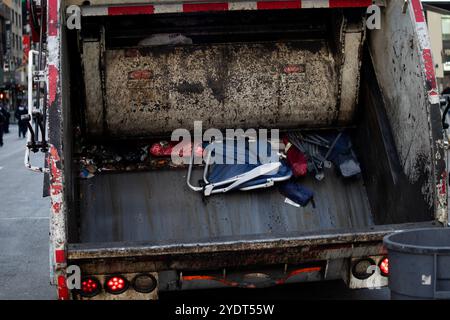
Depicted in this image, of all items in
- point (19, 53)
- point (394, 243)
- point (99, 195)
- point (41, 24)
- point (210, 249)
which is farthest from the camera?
point (19, 53)

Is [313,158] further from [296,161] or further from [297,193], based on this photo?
[297,193]

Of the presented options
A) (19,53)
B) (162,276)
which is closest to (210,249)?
(162,276)

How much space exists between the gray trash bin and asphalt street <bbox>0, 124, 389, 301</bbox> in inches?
85.1

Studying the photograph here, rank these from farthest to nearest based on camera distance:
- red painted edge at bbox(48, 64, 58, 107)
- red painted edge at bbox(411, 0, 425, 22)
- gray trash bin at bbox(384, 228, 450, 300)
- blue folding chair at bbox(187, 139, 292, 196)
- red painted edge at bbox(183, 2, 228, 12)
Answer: blue folding chair at bbox(187, 139, 292, 196) < red painted edge at bbox(183, 2, 228, 12) < red painted edge at bbox(411, 0, 425, 22) < red painted edge at bbox(48, 64, 58, 107) < gray trash bin at bbox(384, 228, 450, 300)

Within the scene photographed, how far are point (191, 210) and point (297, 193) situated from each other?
2.54 ft

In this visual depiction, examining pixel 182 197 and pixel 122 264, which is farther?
pixel 182 197

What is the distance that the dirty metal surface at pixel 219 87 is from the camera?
19.9 feet

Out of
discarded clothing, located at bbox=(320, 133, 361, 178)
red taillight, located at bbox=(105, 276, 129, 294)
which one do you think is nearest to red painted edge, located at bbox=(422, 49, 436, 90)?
discarded clothing, located at bbox=(320, 133, 361, 178)

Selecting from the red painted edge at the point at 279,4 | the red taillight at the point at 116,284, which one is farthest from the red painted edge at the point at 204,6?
the red taillight at the point at 116,284

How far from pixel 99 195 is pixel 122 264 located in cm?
132

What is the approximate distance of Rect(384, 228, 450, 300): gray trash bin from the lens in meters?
3.81

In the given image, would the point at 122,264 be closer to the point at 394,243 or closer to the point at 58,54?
the point at 58,54

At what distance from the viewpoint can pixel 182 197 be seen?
Answer: 6.04 metres

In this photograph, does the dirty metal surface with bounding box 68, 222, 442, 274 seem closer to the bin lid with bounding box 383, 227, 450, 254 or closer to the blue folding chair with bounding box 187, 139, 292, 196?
the bin lid with bounding box 383, 227, 450, 254
